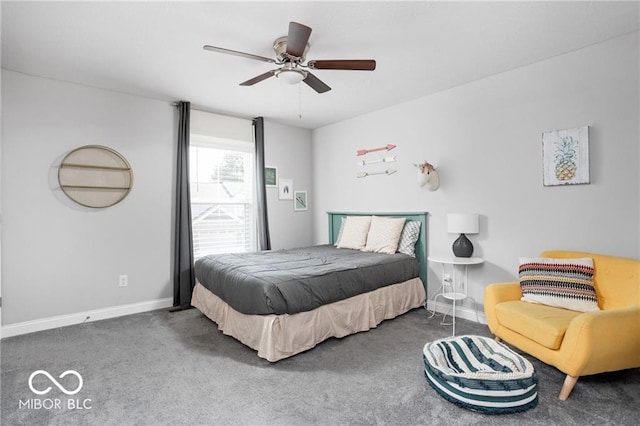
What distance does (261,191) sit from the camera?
4.74m

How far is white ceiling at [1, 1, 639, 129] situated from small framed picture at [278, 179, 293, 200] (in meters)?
1.73

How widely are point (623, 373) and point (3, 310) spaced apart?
5218 millimetres

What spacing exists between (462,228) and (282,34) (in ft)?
8.04

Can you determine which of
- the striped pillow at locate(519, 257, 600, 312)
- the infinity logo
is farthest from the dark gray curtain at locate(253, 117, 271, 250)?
the striped pillow at locate(519, 257, 600, 312)

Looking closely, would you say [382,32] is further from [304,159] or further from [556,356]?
[304,159]

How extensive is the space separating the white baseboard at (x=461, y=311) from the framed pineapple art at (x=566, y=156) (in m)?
1.46

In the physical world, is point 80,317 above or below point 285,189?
below

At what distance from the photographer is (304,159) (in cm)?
544

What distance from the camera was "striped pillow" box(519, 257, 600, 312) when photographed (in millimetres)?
2393

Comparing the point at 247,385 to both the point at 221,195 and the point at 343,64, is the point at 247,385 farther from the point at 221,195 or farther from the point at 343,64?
the point at 221,195

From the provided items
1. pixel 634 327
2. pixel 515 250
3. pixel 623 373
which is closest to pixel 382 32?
pixel 515 250

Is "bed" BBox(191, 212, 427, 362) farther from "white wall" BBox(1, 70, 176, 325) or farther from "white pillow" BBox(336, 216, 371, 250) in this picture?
"white wall" BBox(1, 70, 176, 325)

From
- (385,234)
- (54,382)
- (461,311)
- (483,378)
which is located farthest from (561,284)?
(54,382)

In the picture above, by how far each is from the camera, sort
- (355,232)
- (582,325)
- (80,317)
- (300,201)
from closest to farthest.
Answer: (582,325) < (80,317) < (355,232) < (300,201)
